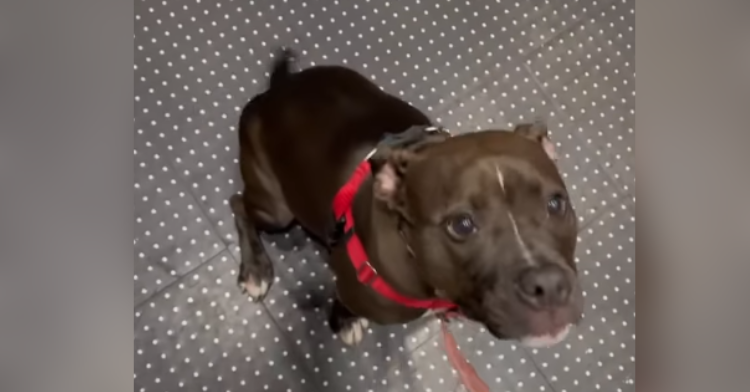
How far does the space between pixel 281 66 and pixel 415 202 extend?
89 cm

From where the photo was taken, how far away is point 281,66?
2.15m

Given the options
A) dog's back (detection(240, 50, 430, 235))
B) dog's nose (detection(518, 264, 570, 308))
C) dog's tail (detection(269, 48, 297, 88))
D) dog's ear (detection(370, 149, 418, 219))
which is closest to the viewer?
dog's nose (detection(518, 264, 570, 308))

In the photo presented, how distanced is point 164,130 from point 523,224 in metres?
1.32

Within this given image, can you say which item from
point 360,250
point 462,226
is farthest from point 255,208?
point 462,226

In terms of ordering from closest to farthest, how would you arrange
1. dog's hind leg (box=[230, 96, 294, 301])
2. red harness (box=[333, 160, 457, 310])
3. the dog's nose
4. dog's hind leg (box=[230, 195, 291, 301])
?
the dog's nose
red harness (box=[333, 160, 457, 310])
dog's hind leg (box=[230, 96, 294, 301])
dog's hind leg (box=[230, 195, 291, 301])

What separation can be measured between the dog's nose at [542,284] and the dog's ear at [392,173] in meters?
0.27

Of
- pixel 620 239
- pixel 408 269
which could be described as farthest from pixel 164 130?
pixel 620 239

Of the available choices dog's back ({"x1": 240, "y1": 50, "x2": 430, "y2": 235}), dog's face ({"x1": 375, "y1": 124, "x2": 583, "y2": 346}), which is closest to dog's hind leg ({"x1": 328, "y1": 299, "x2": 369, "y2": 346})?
dog's back ({"x1": 240, "y1": 50, "x2": 430, "y2": 235})

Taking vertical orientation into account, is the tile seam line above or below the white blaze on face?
below

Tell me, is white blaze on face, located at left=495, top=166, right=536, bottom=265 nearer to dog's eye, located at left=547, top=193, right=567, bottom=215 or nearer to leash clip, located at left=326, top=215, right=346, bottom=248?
dog's eye, located at left=547, top=193, right=567, bottom=215

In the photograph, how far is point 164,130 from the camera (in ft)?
7.47

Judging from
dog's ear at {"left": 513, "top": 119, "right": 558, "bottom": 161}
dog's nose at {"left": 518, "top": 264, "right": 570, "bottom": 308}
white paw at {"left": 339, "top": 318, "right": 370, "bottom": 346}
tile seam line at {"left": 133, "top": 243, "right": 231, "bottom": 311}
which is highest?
dog's ear at {"left": 513, "top": 119, "right": 558, "bottom": 161}

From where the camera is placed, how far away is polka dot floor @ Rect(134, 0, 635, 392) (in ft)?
7.31
